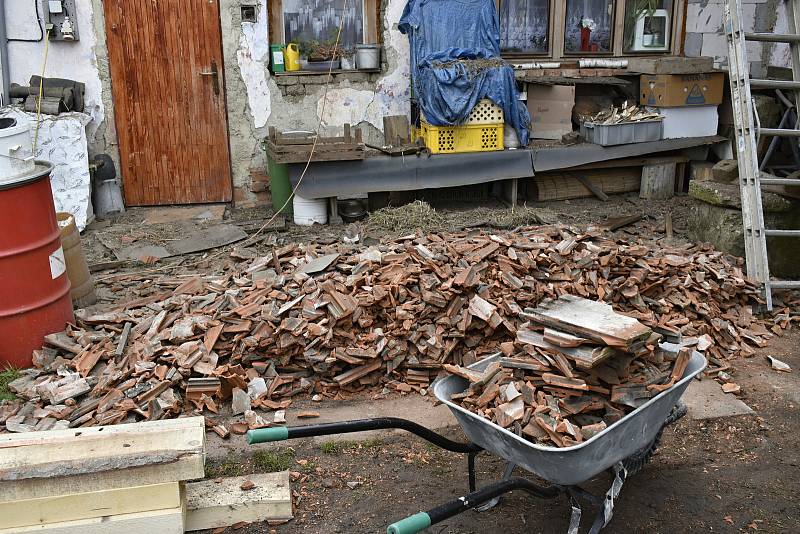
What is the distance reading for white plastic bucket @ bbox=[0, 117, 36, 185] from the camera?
5383 mm

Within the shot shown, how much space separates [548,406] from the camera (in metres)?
3.68

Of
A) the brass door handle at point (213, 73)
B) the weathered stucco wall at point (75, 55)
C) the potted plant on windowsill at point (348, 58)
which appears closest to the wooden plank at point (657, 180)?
the potted plant on windowsill at point (348, 58)

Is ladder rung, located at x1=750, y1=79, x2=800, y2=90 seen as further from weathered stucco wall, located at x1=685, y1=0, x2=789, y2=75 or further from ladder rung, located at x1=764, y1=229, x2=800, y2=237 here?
weathered stucco wall, located at x1=685, y1=0, x2=789, y2=75

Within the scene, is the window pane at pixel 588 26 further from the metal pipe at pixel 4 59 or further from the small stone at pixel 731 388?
the metal pipe at pixel 4 59

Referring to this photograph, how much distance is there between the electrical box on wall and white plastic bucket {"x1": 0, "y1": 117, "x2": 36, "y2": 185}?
3.56 metres

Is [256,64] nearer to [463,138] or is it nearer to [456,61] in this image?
[456,61]

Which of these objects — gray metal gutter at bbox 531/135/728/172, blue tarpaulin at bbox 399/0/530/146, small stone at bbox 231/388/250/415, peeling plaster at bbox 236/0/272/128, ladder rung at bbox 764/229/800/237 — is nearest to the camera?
small stone at bbox 231/388/250/415

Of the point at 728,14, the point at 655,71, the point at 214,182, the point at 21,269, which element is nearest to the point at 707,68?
the point at 655,71

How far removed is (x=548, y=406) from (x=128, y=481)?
2.02 meters

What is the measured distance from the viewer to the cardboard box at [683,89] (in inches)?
376

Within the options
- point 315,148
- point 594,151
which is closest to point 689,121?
point 594,151

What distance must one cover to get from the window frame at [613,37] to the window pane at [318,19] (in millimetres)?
1827

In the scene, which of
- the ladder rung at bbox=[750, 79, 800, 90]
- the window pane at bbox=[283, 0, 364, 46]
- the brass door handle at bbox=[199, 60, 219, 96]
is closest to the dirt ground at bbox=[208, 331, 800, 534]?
the ladder rung at bbox=[750, 79, 800, 90]

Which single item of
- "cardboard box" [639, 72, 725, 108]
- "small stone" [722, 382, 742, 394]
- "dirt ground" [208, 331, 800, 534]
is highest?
"cardboard box" [639, 72, 725, 108]
